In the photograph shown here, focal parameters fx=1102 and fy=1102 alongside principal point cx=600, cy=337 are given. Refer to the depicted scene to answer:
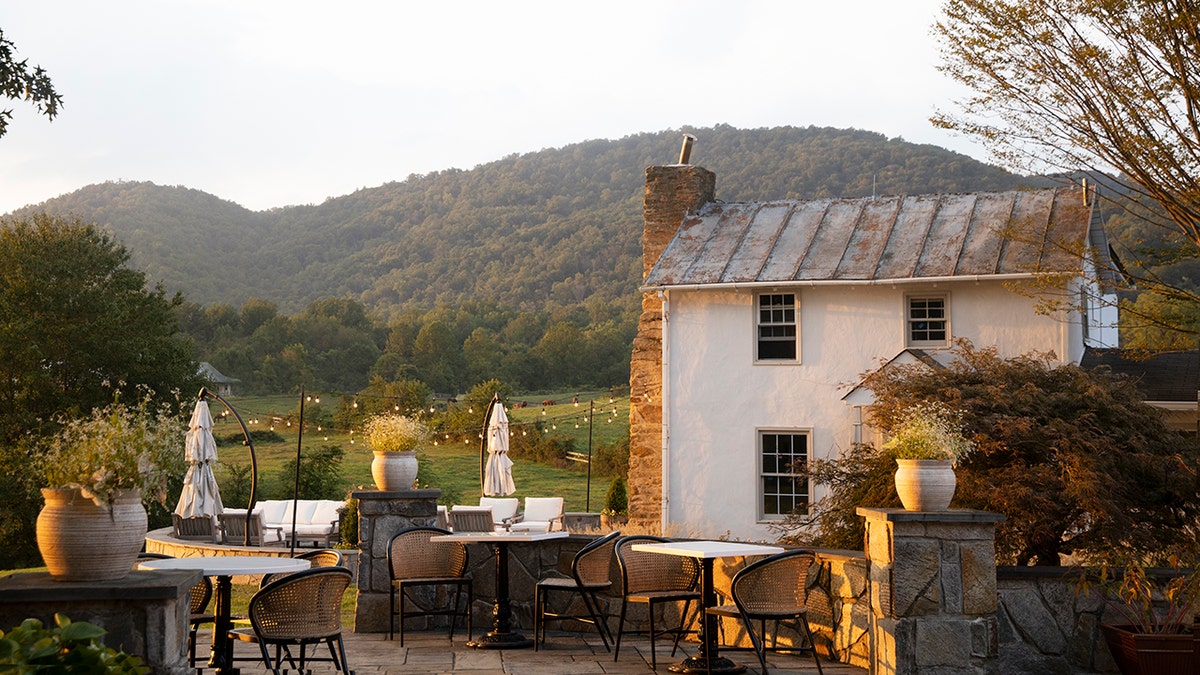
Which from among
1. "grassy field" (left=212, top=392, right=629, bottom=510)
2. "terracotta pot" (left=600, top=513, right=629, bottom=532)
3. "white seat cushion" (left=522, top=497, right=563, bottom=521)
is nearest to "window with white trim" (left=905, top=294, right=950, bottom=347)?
"terracotta pot" (left=600, top=513, right=629, bottom=532)

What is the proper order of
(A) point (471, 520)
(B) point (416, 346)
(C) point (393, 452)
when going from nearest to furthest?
(C) point (393, 452) → (A) point (471, 520) → (B) point (416, 346)

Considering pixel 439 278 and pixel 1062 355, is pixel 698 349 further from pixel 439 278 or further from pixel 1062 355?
pixel 439 278

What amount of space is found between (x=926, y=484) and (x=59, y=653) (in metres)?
4.66

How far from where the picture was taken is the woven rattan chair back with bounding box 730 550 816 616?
22.3ft

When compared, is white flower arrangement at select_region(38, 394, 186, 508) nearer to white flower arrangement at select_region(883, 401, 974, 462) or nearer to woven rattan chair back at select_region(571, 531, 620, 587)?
woven rattan chair back at select_region(571, 531, 620, 587)

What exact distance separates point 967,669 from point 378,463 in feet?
15.8

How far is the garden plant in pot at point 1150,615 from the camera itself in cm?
650

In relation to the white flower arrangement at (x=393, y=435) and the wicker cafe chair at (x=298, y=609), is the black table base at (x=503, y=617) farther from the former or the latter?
the wicker cafe chair at (x=298, y=609)

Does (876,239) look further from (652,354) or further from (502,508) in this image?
(502,508)

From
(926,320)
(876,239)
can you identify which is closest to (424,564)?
(926,320)

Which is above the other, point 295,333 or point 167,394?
point 295,333

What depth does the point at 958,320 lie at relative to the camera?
54.4ft

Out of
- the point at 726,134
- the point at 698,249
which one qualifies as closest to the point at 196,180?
the point at 726,134

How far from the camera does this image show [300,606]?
19.9ft
